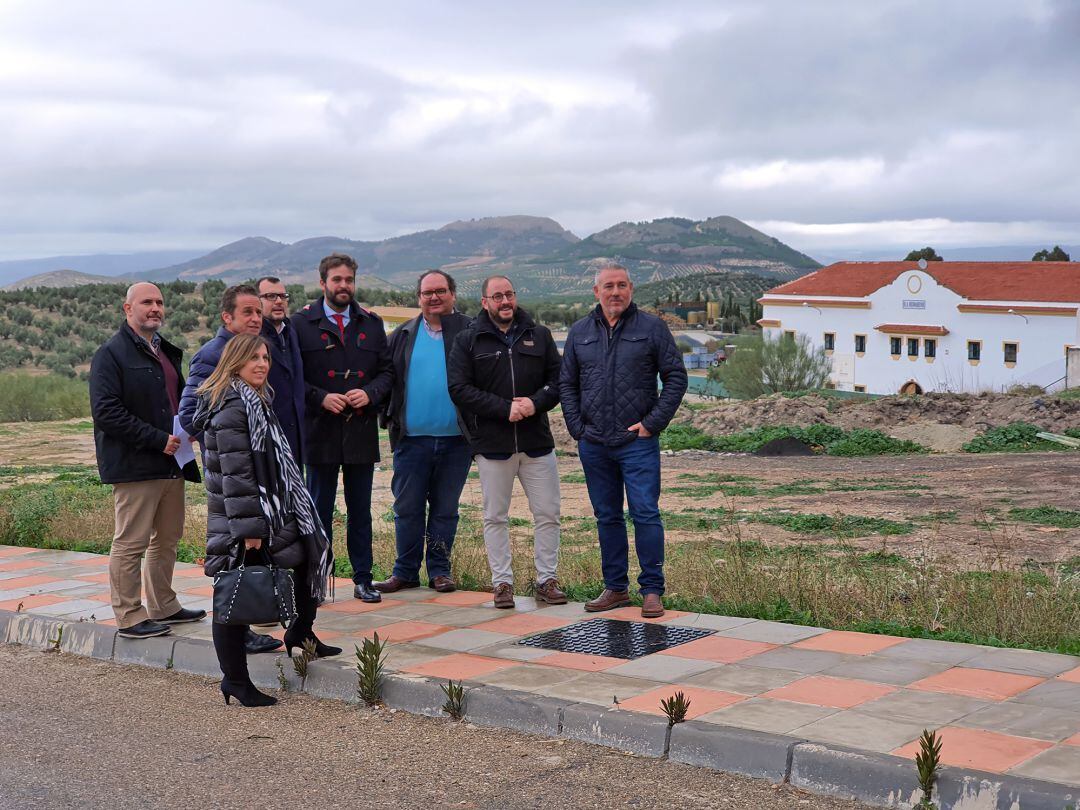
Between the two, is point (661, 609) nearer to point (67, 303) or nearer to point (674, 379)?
point (674, 379)

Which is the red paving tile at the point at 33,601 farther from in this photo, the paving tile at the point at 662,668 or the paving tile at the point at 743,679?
the paving tile at the point at 743,679

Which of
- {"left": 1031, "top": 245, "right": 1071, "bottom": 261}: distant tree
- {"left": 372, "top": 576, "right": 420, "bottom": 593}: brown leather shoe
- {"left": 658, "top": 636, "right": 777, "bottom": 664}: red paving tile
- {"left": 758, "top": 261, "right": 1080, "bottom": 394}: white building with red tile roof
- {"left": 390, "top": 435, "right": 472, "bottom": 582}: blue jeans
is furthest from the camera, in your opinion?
{"left": 1031, "top": 245, "right": 1071, "bottom": 261}: distant tree

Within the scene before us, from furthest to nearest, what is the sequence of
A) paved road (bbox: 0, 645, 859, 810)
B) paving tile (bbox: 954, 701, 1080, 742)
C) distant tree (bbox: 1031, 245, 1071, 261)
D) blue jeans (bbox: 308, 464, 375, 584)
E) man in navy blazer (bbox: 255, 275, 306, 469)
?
distant tree (bbox: 1031, 245, 1071, 261) → blue jeans (bbox: 308, 464, 375, 584) → man in navy blazer (bbox: 255, 275, 306, 469) → paving tile (bbox: 954, 701, 1080, 742) → paved road (bbox: 0, 645, 859, 810)

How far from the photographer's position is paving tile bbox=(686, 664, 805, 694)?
591 centimetres

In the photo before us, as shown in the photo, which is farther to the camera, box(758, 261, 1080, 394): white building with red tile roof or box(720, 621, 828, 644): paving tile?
box(758, 261, 1080, 394): white building with red tile roof

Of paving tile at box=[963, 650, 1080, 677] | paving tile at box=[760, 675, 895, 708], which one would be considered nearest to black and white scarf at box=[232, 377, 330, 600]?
paving tile at box=[760, 675, 895, 708]

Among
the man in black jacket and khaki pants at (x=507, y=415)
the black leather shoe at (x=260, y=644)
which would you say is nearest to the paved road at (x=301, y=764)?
the black leather shoe at (x=260, y=644)

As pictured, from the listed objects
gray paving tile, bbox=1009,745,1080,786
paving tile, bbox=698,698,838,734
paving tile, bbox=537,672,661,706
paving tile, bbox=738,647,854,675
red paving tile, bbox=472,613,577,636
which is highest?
gray paving tile, bbox=1009,745,1080,786

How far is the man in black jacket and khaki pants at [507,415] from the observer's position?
8000mm

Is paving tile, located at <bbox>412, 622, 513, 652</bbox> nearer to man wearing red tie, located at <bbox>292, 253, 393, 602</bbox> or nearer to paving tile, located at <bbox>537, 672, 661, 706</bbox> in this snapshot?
paving tile, located at <bbox>537, 672, 661, 706</bbox>

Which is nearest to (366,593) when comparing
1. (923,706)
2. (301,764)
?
(301,764)

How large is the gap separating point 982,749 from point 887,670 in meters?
1.31

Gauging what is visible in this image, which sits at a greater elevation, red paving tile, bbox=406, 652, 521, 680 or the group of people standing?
the group of people standing

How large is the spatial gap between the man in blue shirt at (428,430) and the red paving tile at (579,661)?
207 cm
